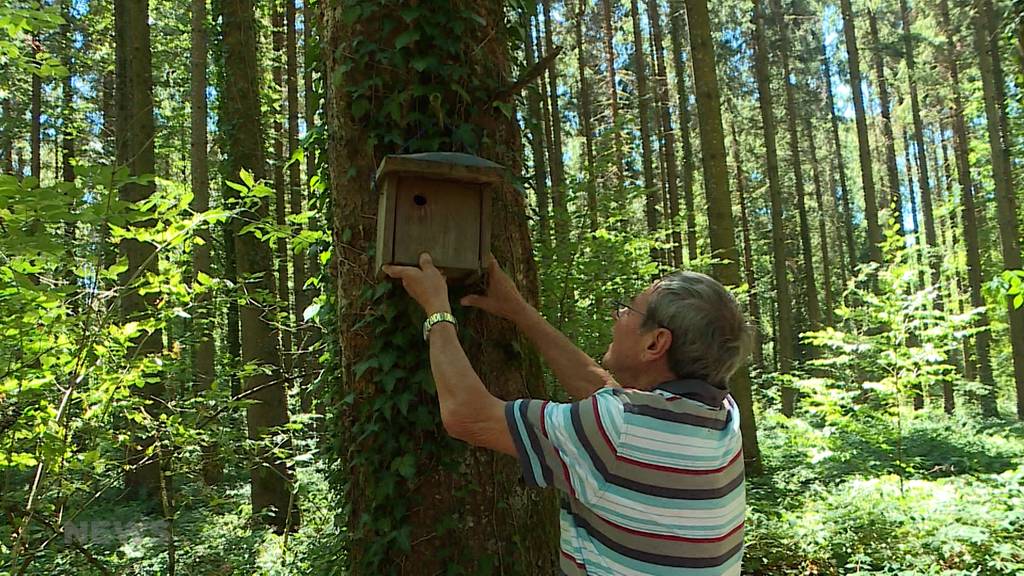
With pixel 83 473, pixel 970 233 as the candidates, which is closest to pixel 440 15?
pixel 83 473

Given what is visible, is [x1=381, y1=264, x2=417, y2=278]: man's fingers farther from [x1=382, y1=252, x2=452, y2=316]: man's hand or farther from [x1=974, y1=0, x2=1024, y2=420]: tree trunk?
Result: [x1=974, y1=0, x2=1024, y2=420]: tree trunk

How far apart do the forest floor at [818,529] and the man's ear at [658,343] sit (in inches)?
100.0

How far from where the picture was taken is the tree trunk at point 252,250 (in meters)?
7.63

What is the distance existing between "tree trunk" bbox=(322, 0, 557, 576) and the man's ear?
0.67 m

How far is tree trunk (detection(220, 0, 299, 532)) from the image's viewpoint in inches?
300

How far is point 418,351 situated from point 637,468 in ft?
3.02

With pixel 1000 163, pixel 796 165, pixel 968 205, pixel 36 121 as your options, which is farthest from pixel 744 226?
pixel 36 121

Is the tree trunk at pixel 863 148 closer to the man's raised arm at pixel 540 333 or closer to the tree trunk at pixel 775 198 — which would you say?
the tree trunk at pixel 775 198

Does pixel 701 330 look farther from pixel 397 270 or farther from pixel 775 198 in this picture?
pixel 775 198

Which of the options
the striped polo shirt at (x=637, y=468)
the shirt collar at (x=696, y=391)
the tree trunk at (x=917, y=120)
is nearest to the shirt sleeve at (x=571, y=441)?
the striped polo shirt at (x=637, y=468)

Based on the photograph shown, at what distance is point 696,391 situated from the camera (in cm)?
176

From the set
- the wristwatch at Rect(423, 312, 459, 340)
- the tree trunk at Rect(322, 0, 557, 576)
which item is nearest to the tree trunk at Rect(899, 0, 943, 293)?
the tree trunk at Rect(322, 0, 557, 576)

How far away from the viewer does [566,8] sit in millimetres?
18922

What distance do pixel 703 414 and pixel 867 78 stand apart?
2921 centimetres
